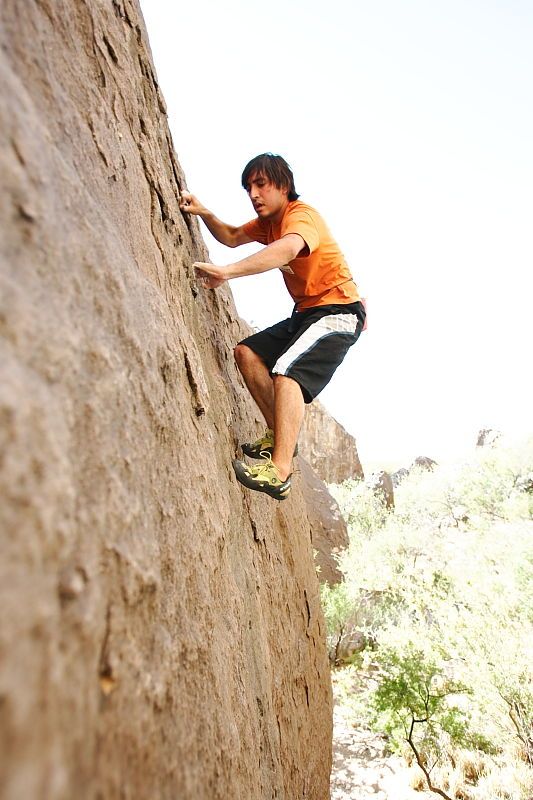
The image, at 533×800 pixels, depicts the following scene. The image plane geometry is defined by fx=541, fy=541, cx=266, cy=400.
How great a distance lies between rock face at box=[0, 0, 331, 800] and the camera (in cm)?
100

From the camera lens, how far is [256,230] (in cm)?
432

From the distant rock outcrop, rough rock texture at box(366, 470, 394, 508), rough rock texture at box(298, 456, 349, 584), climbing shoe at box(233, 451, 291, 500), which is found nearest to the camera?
climbing shoe at box(233, 451, 291, 500)

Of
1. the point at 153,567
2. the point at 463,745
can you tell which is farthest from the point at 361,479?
the point at 153,567

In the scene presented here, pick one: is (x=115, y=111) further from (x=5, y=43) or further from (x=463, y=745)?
(x=463, y=745)

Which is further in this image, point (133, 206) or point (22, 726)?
point (133, 206)

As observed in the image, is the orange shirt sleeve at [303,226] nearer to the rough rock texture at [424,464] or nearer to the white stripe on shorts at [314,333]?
the white stripe on shorts at [314,333]

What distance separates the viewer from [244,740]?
2436mm

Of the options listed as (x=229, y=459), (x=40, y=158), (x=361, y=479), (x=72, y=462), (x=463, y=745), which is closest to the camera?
(x=72, y=462)

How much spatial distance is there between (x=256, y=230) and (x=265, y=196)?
451mm

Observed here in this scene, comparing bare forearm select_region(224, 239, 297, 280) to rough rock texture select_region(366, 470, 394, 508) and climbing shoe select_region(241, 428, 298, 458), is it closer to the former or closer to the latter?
climbing shoe select_region(241, 428, 298, 458)

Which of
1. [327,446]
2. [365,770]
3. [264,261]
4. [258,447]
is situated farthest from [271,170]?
[327,446]

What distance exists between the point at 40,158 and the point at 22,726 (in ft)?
4.35

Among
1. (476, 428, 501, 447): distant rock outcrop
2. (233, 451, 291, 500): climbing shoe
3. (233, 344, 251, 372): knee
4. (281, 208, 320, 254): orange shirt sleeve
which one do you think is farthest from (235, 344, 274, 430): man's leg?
(476, 428, 501, 447): distant rock outcrop

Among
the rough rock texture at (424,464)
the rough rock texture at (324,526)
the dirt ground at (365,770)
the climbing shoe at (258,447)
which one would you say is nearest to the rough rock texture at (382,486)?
the rough rock texture at (324,526)
